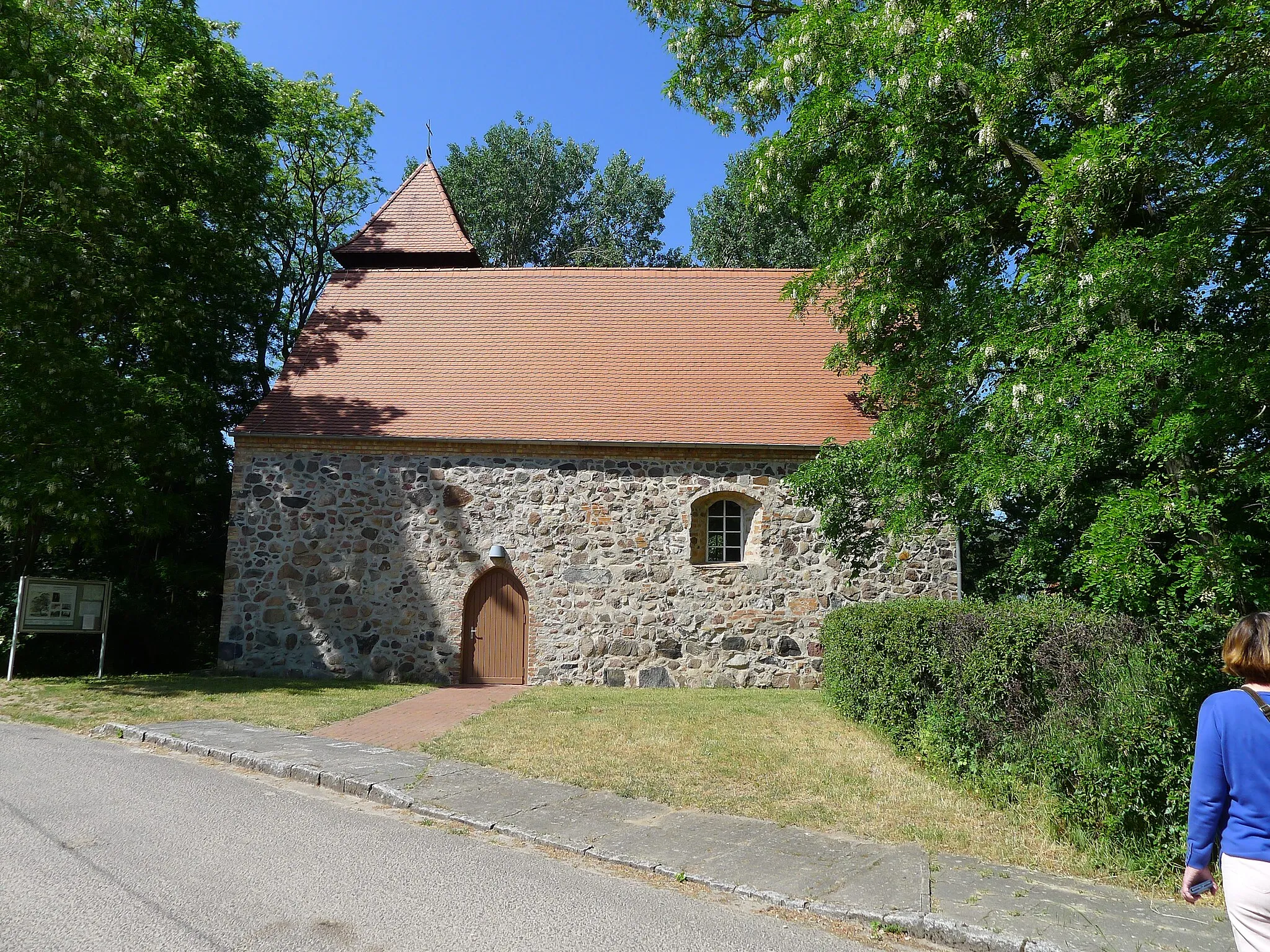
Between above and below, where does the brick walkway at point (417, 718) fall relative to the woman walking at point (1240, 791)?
below

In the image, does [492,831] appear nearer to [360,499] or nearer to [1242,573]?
[1242,573]

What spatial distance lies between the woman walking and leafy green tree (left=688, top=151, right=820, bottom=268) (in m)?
22.8

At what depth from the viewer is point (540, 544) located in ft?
47.2

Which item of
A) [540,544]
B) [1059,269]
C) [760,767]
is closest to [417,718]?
[540,544]

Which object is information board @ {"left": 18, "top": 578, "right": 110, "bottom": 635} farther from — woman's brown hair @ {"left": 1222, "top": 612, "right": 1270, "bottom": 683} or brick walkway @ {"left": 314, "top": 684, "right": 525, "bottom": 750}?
woman's brown hair @ {"left": 1222, "top": 612, "right": 1270, "bottom": 683}

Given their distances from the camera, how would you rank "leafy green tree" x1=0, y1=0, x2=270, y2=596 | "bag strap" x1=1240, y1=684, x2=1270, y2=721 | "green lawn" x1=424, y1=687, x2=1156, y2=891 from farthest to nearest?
Result: "leafy green tree" x1=0, y1=0, x2=270, y2=596
"green lawn" x1=424, y1=687, x2=1156, y2=891
"bag strap" x1=1240, y1=684, x2=1270, y2=721

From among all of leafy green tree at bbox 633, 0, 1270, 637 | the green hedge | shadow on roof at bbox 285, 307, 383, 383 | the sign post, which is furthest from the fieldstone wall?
the green hedge

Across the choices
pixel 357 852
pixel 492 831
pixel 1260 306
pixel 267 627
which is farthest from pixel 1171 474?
pixel 267 627

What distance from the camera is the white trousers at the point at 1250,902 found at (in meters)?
2.63

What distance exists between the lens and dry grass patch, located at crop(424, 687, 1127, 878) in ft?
18.4

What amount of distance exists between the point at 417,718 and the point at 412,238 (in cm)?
1249

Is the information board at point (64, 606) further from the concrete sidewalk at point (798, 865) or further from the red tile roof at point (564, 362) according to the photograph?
the concrete sidewalk at point (798, 865)

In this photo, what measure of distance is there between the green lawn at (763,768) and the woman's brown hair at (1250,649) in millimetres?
2521

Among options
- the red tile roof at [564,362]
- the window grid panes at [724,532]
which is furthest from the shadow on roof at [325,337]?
the window grid panes at [724,532]
